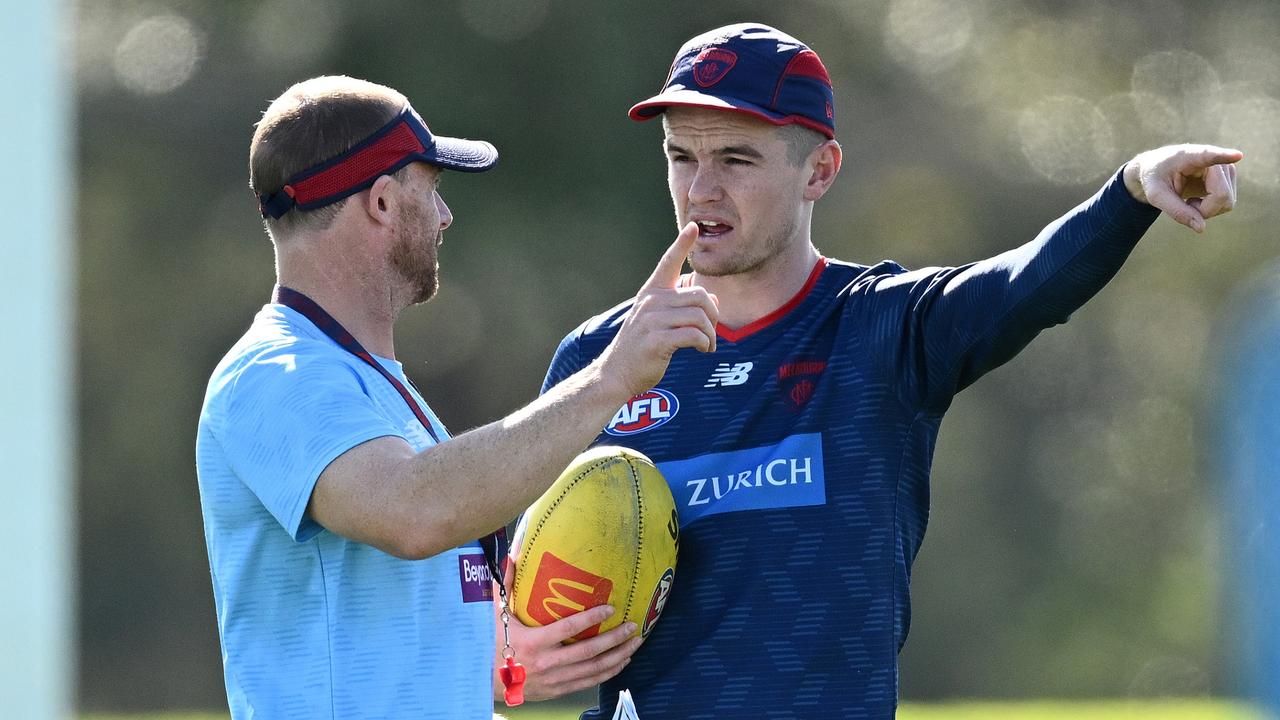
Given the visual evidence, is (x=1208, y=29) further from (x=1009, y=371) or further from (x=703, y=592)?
(x=703, y=592)

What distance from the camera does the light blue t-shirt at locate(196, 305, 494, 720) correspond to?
3.29 meters

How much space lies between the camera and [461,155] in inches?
154

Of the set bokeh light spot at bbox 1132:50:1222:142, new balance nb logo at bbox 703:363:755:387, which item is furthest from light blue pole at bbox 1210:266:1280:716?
bokeh light spot at bbox 1132:50:1222:142

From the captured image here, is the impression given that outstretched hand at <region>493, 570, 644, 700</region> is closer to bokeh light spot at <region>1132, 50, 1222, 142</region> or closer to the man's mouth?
the man's mouth

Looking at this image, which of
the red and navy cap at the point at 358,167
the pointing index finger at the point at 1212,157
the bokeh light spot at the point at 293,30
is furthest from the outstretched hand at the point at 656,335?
the bokeh light spot at the point at 293,30

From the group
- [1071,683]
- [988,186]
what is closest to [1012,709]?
[1071,683]

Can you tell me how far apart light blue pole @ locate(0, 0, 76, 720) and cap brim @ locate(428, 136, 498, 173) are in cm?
173

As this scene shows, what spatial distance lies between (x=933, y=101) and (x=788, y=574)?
871 inches

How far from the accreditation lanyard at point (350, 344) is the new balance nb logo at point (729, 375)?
2.47ft

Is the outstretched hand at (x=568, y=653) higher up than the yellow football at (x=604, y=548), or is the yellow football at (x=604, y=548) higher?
the yellow football at (x=604, y=548)

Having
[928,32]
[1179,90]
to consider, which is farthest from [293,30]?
[1179,90]

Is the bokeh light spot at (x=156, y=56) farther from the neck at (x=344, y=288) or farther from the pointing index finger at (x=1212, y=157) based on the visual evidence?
the pointing index finger at (x=1212, y=157)

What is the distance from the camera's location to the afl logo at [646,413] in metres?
4.24

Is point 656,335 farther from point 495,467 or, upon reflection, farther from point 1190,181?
point 1190,181
